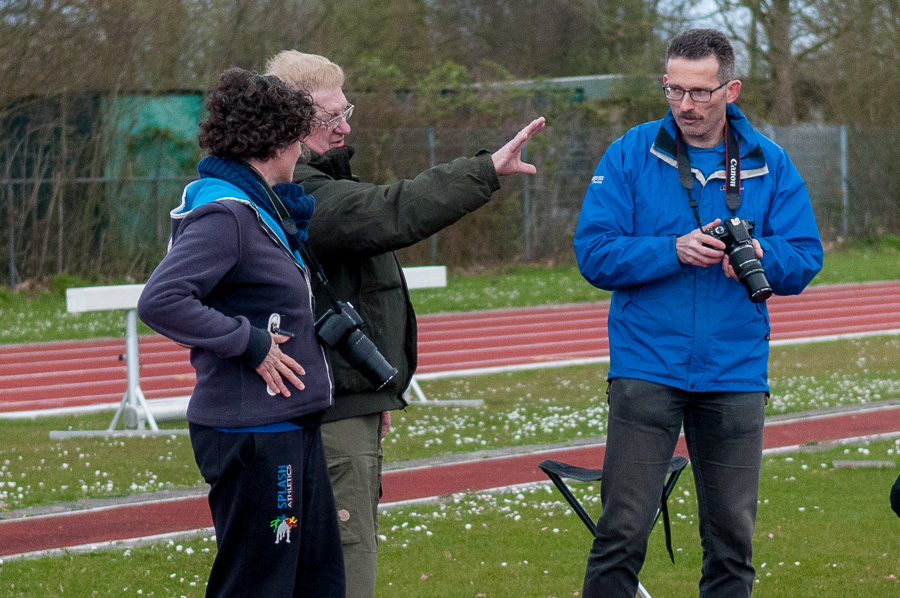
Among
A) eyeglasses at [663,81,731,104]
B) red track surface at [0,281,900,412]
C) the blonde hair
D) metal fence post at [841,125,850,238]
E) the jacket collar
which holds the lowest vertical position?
red track surface at [0,281,900,412]

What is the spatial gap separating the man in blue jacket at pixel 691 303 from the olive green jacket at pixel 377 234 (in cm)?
65

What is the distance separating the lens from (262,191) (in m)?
3.45

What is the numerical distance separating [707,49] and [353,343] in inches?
63.6

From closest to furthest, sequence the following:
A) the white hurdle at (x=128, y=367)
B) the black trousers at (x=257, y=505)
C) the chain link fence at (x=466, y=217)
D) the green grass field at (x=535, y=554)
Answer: the black trousers at (x=257, y=505) < the green grass field at (x=535, y=554) < the white hurdle at (x=128, y=367) < the chain link fence at (x=466, y=217)

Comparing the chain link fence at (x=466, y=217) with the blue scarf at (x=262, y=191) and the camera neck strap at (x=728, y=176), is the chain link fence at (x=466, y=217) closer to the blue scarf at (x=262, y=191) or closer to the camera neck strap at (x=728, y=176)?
the blue scarf at (x=262, y=191)

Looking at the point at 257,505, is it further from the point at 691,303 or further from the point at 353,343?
the point at 691,303

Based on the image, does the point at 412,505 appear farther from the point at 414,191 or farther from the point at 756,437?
the point at 414,191

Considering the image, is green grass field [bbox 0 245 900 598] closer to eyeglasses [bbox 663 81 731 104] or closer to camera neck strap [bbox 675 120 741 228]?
camera neck strap [bbox 675 120 741 228]

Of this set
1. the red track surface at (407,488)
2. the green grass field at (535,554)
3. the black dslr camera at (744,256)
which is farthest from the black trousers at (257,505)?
the red track surface at (407,488)

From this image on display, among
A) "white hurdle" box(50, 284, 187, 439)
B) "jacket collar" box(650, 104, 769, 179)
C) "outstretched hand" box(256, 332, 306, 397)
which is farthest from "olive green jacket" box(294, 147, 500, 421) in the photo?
"white hurdle" box(50, 284, 187, 439)

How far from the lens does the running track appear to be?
688 centimetres

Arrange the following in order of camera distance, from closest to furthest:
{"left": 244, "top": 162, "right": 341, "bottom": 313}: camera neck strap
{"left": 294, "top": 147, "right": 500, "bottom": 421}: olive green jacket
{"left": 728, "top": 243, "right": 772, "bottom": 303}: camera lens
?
{"left": 244, "top": 162, "right": 341, "bottom": 313}: camera neck strap < {"left": 294, "top": 147, "right": 500, "bottom": 421}: olive green jacket < {"left": 728, "top": 243, "right": 772, "bottom": 303}: camera lens

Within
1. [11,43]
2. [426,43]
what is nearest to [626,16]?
[426,43]

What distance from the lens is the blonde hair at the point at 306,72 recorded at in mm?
3875
